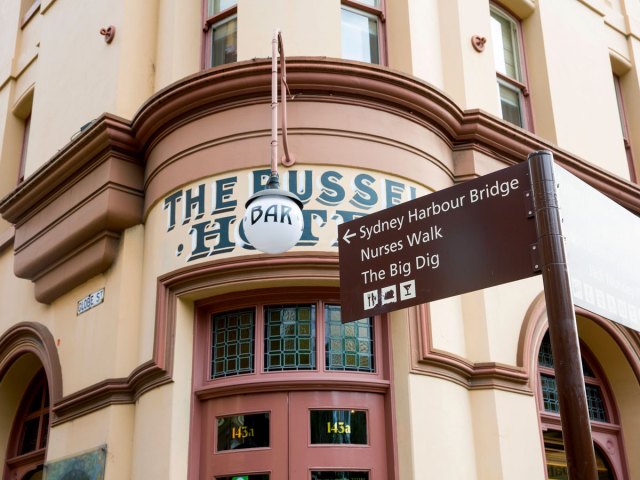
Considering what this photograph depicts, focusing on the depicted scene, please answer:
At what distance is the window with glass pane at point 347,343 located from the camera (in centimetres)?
810

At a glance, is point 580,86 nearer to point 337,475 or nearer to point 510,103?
point 510,103

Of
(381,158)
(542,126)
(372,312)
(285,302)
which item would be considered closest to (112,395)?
(285,302)

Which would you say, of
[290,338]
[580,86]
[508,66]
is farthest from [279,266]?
[580,86]

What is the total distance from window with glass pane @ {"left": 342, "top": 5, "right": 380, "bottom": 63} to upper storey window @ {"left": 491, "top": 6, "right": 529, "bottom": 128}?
2.03m

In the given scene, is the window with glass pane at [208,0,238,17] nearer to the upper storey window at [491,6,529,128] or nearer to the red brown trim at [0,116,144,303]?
the red brown trim at [0,116,144,303]

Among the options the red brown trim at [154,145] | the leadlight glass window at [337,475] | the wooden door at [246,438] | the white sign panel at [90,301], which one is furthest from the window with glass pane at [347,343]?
the white sign panel at [90,301]

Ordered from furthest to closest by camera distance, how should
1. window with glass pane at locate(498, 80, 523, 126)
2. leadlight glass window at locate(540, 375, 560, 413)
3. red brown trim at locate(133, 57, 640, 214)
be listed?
1. window with glass pane at locate(498, 80, 523, 126)
2. leadlight glass window at locate(540, 375, 560, 413)
3. red brown trim at locate(133, 57, 640, 214)

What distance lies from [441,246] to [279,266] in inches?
122

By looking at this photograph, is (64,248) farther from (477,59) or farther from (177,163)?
(477,59)

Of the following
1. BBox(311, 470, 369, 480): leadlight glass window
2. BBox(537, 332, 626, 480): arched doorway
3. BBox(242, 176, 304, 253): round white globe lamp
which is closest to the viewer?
BBox(242, 176, 304, 253): round white globe lamp

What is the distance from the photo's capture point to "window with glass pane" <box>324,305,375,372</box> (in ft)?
26.6

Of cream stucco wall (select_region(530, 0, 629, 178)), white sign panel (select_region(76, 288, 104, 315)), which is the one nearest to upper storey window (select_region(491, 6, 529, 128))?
cream stucco wall (select_region(530, 0, 629, 178))

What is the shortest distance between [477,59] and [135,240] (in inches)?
186

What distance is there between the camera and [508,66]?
463 inches
